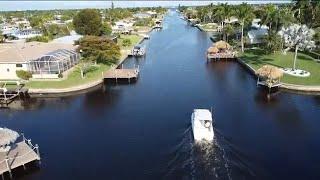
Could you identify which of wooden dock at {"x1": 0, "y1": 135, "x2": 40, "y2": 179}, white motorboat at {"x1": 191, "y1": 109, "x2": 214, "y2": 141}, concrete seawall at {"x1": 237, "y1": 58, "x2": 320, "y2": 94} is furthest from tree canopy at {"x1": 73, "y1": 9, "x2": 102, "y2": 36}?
white motorboat at {"x1": 191, "y1": 109, "x2": 214, "y2": 141}

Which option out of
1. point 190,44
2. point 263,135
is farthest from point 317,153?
point 190,44

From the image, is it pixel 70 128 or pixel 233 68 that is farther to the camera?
pixel 233 68

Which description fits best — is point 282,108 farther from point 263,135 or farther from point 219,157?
point 219,157

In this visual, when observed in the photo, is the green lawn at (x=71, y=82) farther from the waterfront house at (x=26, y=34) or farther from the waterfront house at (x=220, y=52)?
the waterfront house at (x=26, y=34)

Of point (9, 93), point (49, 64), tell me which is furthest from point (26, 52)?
point (9, 93)

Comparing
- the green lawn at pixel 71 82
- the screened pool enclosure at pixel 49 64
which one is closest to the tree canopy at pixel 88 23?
the screened pool enclosure at pixel 49 64

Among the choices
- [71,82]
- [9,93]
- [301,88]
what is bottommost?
[9,93]

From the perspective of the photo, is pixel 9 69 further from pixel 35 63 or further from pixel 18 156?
pixel 18 156
